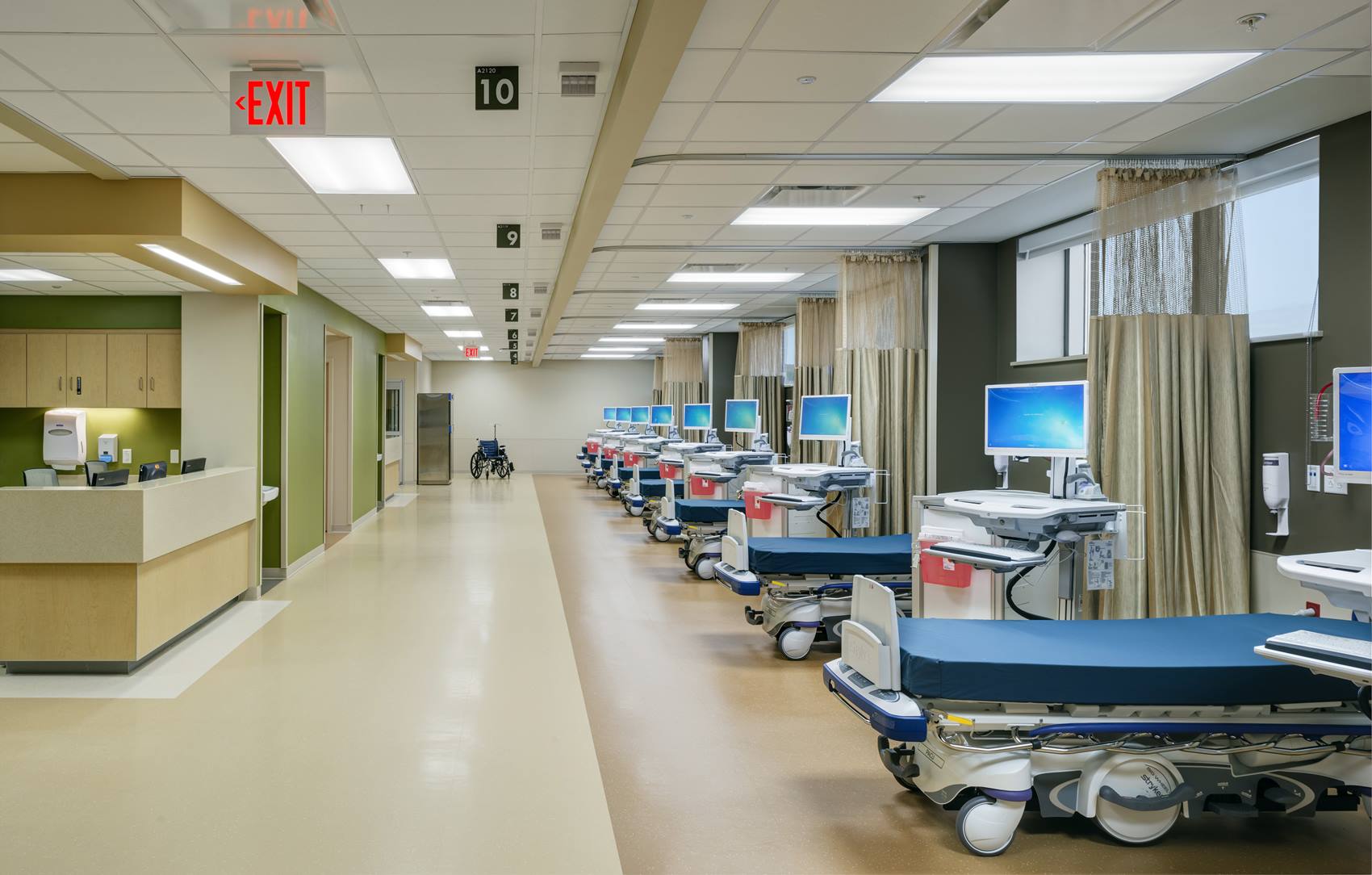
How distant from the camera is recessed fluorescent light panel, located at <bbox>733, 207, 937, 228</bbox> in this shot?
250 inches

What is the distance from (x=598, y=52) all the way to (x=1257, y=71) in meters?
2.77

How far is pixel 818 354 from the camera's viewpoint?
10.7m

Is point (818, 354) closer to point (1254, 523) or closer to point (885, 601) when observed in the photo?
point (1254, 523)

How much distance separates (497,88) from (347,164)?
62.8 inches

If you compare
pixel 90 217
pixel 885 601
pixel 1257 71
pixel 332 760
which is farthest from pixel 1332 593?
pixel 90 217

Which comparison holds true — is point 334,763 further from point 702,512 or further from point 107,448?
point 107,448

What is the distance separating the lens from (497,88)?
3.63 m

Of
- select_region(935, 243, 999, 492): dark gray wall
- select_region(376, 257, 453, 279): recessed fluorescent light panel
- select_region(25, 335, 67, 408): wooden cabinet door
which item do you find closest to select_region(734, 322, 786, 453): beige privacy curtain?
select_region(935, 243, 999, 492): dark gray wall

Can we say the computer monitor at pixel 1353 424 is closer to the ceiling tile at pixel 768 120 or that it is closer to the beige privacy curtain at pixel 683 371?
the ceiling tile at pixel 768 120

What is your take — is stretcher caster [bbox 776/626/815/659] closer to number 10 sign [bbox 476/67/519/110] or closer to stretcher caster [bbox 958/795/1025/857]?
stretcher caster [bbox 958/795/1025/857]

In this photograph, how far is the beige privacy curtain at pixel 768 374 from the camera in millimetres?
14039

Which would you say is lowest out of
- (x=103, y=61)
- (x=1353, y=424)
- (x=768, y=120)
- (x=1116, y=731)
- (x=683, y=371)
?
(x=1116, y=731)

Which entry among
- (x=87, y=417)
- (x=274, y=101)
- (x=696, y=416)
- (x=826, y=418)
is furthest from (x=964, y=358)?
(x=87, y=417)

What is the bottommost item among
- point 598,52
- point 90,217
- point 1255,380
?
point 1255,380
